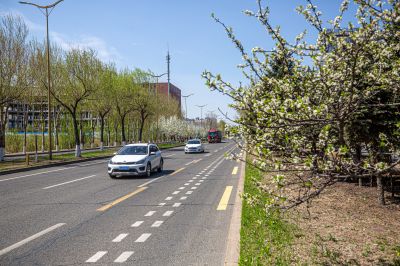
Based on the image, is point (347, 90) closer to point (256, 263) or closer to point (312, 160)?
point (312, 160)

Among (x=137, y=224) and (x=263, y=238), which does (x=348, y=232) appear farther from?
(x=137, y=224)

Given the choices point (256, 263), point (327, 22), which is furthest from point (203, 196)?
point (327, 22)

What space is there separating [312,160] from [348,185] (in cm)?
958

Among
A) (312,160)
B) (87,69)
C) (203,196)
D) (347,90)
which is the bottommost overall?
(203,196)

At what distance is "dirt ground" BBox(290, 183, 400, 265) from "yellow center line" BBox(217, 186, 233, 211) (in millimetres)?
1988

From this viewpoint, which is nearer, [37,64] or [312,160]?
[312,160]

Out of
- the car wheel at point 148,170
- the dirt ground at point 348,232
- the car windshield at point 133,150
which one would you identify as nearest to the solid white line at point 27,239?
the dirt ground at point 348,232

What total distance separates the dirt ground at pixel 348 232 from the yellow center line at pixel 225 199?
1.99 metres

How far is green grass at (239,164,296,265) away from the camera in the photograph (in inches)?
197

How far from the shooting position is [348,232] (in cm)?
654

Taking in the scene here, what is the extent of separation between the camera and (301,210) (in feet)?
27.2

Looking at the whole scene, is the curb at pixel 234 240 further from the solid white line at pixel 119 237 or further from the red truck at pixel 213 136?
the red truck at pixel 213 136

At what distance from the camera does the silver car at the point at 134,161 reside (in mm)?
15562

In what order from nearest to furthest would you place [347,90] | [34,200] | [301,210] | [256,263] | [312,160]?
[312,160], [347,90], [256,263], [301,210], [34,200]
